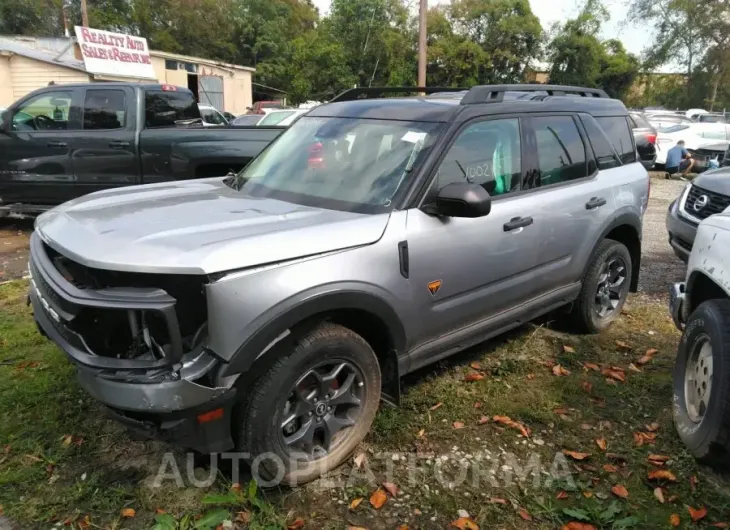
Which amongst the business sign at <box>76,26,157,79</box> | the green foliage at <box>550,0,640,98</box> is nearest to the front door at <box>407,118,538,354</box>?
the business sign at <box>76,26,157,79</box>

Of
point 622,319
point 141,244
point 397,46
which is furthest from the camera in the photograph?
point 397,46

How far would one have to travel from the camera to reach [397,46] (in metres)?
41.8

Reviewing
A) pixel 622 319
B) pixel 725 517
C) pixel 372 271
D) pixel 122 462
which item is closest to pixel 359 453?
pixel 372 271

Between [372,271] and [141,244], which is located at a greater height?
[141,244]

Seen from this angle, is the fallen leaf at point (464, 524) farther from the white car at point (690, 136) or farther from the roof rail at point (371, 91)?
the white car at point (690, 136)

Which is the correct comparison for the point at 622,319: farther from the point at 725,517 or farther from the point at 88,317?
the point at 88,317

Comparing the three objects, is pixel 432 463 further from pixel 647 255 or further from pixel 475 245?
pixel 647 255

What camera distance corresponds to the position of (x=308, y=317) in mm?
2629

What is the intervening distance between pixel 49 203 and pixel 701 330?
7304 millimetres

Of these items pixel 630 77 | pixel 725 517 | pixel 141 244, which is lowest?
pixel 725 517

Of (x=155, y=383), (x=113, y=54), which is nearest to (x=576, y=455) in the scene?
(x=155, y=383)

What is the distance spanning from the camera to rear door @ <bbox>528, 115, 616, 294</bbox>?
387 cm

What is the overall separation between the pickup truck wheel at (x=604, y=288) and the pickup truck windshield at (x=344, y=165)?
A: 1932 mm

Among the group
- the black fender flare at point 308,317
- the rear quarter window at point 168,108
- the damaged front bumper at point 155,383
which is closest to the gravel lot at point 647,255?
the rear quarter window at point 168,108
